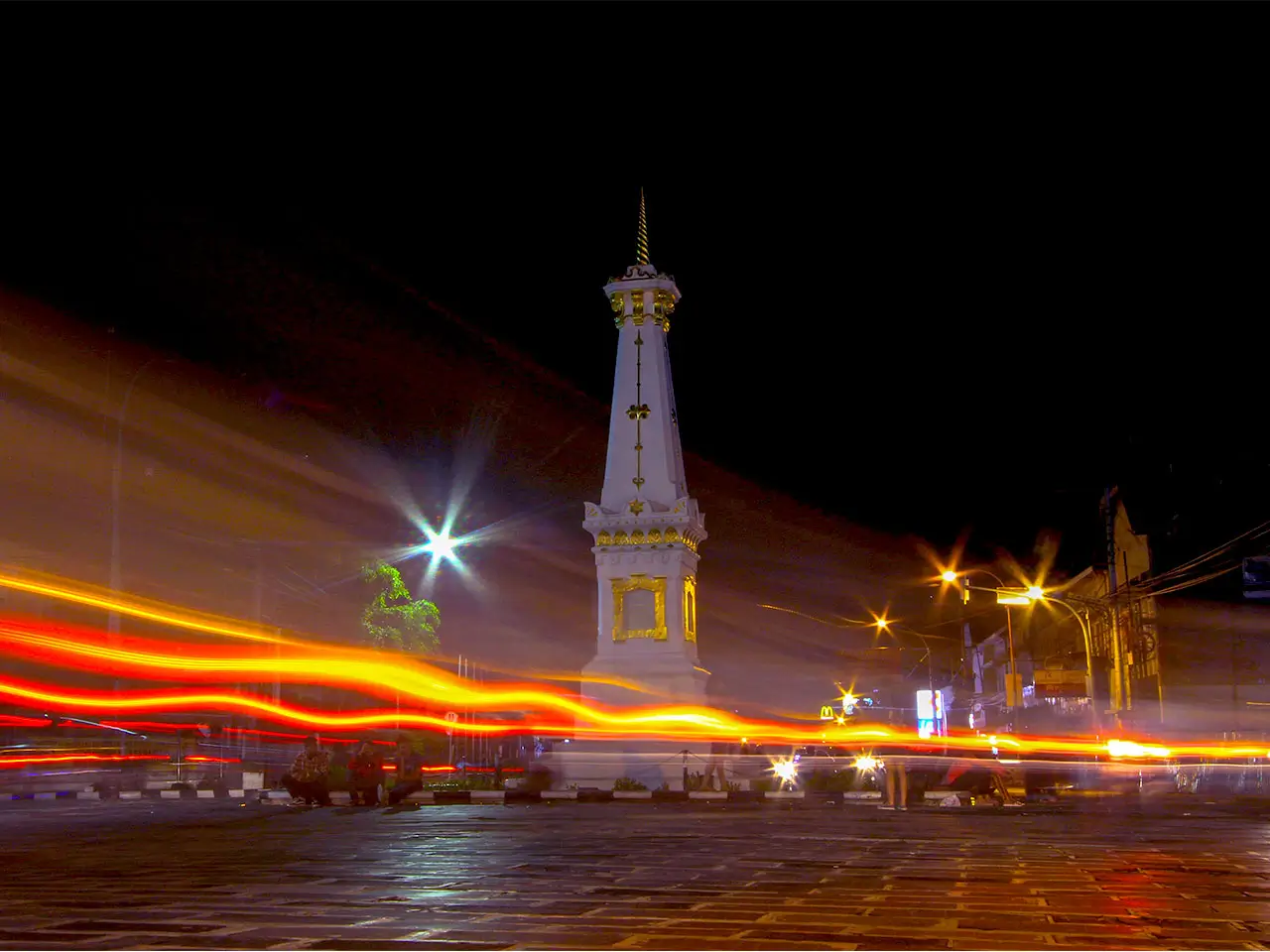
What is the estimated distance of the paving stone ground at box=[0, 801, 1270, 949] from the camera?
24.7 feet

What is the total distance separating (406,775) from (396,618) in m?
19.2

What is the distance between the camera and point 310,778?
27172mm

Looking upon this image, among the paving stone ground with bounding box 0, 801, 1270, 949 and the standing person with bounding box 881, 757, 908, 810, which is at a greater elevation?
the paving stone ground with bounding box 0, 801, 1270, 949

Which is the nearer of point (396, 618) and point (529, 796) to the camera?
point (529, 796)

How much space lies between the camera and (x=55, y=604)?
164 ft

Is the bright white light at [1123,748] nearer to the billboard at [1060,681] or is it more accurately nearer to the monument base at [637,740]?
the billboard at [1060,681]

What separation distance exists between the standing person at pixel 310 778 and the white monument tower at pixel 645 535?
42.0 feet

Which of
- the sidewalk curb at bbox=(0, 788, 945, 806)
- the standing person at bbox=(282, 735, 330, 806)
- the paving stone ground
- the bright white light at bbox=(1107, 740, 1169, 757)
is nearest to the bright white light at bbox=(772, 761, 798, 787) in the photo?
the sidewalk curb at bbox=(0, 788, 945, 806)

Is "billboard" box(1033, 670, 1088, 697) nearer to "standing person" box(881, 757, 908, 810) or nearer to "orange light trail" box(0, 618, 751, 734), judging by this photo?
"orange light trail" box(0, 618, 751, 734)

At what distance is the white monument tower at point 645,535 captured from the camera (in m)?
39.1

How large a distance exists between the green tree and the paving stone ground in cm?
2661

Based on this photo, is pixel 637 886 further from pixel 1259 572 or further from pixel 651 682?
pixel 1259 572

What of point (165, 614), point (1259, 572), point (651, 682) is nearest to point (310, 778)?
point (165, 614)

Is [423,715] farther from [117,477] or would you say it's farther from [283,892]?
[283,892]
